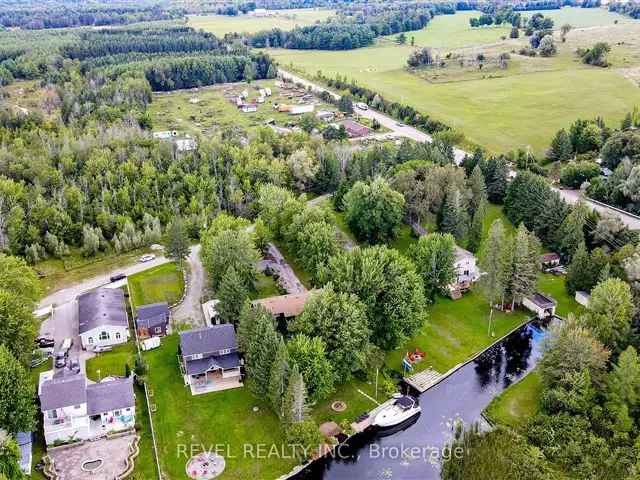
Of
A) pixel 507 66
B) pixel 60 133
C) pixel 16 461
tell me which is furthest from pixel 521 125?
pixel 16 461

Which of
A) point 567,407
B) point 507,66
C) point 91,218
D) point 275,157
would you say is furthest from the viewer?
→ point 507,66

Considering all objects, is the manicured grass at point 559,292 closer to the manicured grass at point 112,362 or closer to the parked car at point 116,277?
the manicured grass at point 112,362

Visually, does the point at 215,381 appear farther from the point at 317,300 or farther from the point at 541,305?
the point at 541,305

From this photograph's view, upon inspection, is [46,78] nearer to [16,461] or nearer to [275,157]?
[275,157]

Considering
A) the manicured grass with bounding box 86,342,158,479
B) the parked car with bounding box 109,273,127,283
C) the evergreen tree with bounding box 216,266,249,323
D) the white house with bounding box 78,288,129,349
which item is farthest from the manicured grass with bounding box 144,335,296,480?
the parked car with bounding box 109,273,127,283

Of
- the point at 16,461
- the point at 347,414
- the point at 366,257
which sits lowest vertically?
the point at 347,414
